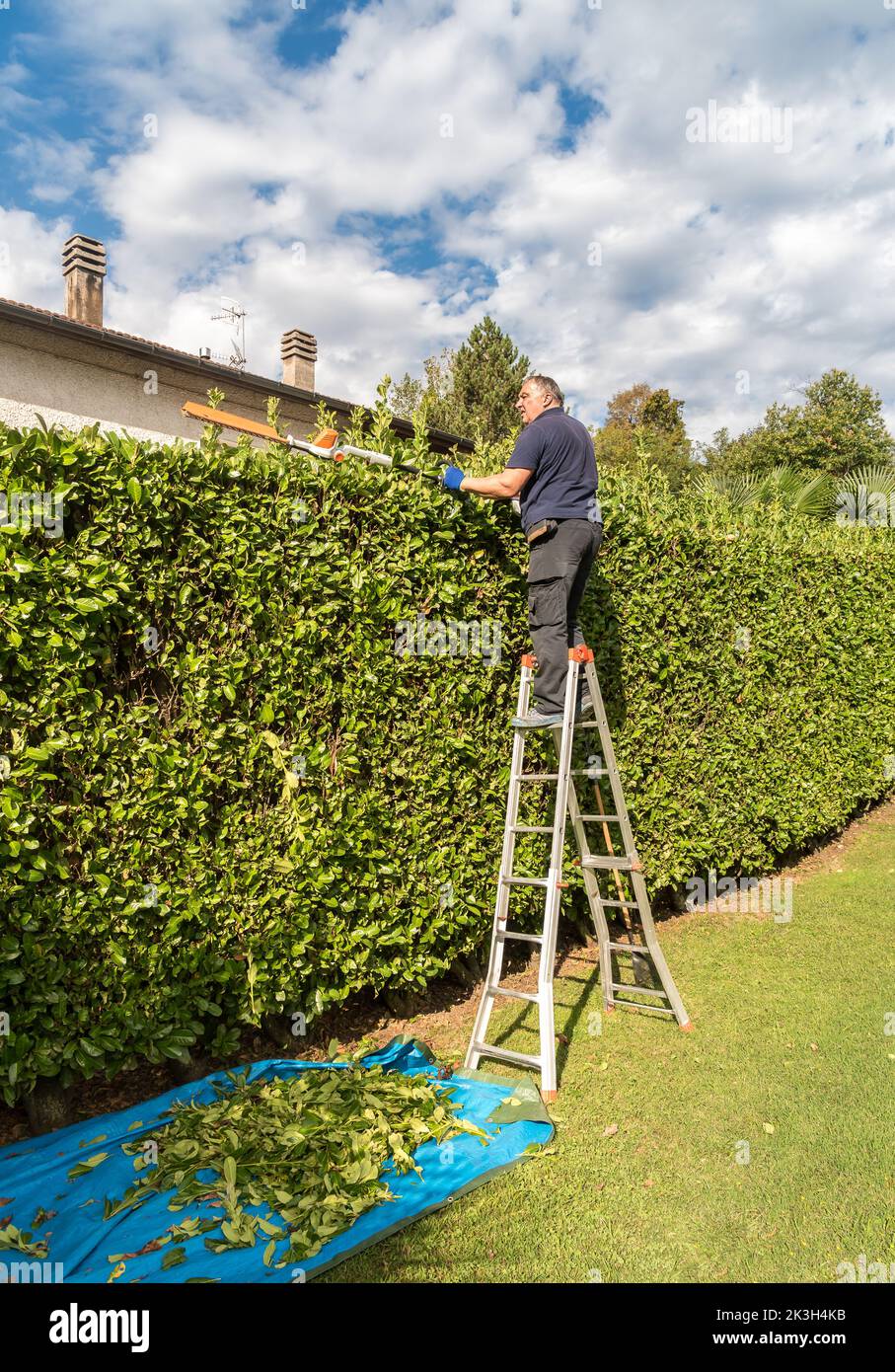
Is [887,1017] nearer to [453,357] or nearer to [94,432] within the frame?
[94,432]

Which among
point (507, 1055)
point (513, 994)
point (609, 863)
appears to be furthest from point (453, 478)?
point (507, 1055)

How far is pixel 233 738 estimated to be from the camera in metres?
4.04

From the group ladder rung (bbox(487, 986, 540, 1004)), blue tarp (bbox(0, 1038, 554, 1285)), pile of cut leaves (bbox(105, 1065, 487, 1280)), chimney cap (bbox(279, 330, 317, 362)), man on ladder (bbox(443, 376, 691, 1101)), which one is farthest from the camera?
chimney cap (bbox(279, 330, 317, 362))

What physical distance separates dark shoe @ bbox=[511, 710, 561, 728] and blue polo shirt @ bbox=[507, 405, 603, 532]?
1.09 metres

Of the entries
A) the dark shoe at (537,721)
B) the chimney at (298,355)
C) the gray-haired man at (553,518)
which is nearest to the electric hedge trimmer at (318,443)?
the gray-haired man at (553,518)

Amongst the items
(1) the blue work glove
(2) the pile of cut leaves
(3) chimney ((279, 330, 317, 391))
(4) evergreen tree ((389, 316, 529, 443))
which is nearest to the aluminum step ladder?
(2) the pile of cut leaves

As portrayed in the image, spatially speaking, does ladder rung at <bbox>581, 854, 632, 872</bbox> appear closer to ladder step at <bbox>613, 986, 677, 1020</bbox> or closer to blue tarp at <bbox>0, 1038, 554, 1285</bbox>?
ladder step at <bbox>613, 986, 677, 1020</bbox>

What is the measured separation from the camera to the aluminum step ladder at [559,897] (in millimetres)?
4211

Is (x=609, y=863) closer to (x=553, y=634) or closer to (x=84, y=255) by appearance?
(x=553, y=634)

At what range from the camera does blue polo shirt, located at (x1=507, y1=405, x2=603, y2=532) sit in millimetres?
4676

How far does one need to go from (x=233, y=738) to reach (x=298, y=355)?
17.2 metres

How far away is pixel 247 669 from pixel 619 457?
4293cm

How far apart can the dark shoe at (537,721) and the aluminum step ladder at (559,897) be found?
4cm

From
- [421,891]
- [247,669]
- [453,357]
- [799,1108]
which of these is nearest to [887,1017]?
[799,1108]
